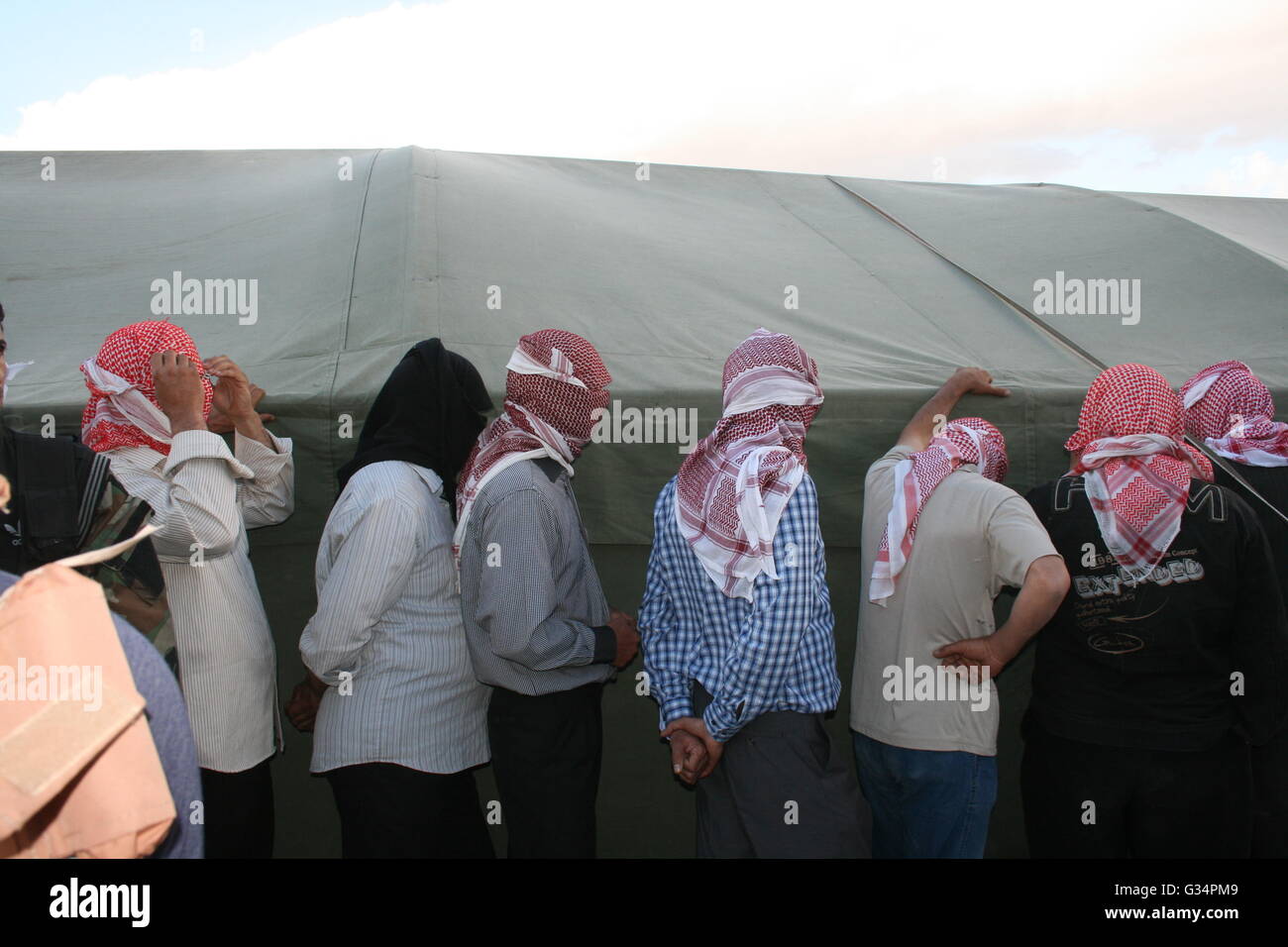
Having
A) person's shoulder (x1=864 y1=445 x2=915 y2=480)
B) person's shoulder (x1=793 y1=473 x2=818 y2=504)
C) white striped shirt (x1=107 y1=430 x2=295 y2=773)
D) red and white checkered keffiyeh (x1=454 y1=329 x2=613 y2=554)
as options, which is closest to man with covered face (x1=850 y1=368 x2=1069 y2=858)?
person's shoulder (x1=864 y1=445 x2=915 y2=480)

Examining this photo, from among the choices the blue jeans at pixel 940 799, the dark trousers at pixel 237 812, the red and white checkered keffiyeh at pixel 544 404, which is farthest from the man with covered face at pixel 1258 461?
the dark trousers at pixel 237 812

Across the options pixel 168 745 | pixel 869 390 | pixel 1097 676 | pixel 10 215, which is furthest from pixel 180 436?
pixel 10 215

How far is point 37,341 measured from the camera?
129 inches

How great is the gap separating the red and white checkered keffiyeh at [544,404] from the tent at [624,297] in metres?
0.43

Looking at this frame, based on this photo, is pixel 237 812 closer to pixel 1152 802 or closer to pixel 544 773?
pixel 544 773

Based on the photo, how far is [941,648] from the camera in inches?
95.7

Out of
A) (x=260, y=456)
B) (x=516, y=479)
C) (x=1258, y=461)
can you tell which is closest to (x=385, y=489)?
(x=516, y=479)

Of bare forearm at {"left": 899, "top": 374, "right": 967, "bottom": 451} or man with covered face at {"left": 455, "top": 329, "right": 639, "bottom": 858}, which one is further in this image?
bare forearm at {"left": 899, "top": 374, "right": 967, "bottom": 451}

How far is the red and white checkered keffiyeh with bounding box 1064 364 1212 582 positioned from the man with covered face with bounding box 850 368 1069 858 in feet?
1.08

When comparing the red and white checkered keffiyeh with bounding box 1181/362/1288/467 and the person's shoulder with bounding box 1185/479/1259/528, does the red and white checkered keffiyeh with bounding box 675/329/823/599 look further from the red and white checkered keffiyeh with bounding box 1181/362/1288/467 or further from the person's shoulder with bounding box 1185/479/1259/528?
the red and white checkered keffiyeh with bounding box 1181/362/1288/467

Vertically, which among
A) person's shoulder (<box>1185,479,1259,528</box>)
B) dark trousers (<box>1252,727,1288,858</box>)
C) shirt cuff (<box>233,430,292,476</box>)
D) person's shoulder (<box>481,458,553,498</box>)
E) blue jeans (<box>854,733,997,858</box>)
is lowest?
dark trousers (<box>1252,727,1288,858</box>)

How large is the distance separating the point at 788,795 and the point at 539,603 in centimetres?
73

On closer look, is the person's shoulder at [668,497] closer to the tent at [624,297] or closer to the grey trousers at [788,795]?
the tent at [624,297]

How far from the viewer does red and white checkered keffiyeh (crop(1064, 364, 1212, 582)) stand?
2.47 metres
